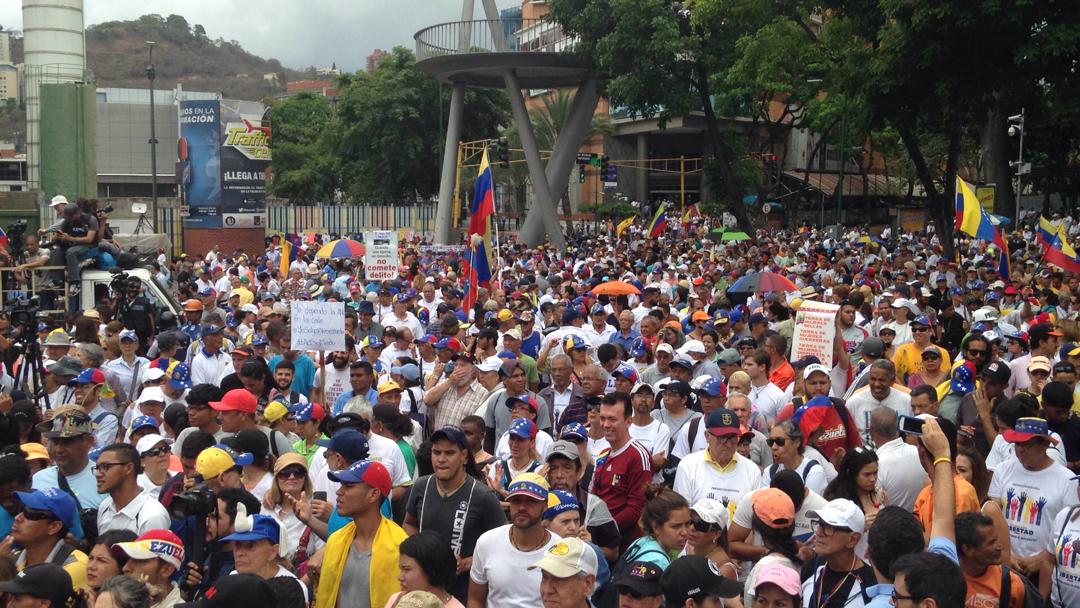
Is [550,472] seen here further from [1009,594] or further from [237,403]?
[1009,594]

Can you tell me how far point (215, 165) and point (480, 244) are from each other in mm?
26899

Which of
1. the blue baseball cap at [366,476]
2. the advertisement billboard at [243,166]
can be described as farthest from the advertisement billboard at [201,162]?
the blue baseball cap at [366,476]

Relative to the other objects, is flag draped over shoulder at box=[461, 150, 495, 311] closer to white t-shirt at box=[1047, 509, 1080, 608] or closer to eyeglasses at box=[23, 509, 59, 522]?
eyeglasses at box=[23, 509, 59, 522]

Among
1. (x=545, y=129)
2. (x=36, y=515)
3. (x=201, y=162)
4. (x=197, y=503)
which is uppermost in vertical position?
(x=545, y=129)

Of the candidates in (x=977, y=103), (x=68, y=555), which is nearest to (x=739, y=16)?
(x=977, y=103)

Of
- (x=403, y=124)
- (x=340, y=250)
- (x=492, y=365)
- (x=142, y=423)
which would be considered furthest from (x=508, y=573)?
(x=403, y=124)

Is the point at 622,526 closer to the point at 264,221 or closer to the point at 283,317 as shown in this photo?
the point at 283,317

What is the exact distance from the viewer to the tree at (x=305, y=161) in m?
74.9

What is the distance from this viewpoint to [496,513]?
6055 millimetres

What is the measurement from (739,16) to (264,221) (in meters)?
21.1

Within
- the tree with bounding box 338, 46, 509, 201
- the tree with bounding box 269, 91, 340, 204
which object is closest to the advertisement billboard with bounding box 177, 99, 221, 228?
the tree with bounding box 338, 46, 509, 201

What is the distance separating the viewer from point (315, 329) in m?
10.6

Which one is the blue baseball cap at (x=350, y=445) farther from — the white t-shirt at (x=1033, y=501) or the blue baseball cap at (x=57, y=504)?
the white t-shirt at (x=1033, y=501)

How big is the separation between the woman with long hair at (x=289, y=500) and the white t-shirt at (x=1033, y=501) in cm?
386
